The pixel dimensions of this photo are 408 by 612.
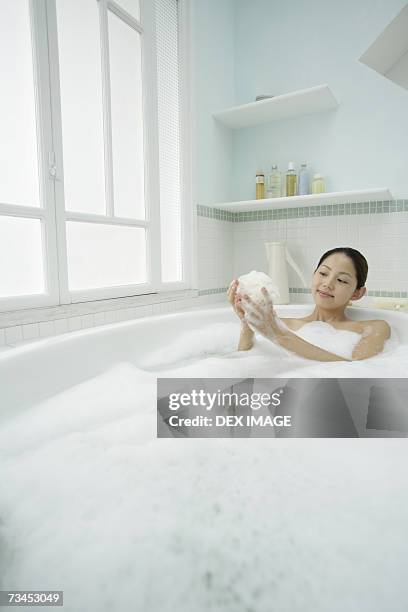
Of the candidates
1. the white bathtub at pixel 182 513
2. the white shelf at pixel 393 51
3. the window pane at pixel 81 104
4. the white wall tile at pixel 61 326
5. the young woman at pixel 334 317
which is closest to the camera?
the white bathtub at pixel 182 513

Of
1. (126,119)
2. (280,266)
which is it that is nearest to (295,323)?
(280,266)

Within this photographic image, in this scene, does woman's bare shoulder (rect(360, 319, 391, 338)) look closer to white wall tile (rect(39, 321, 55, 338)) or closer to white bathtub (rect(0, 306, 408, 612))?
white bathtub (rect(0, 306, 408, 612))

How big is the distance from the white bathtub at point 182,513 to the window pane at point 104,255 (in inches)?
25.4

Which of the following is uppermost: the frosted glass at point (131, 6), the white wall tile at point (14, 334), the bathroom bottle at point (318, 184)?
the frosted glass at point (131, 6)

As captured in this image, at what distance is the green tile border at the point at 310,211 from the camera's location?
2.15m

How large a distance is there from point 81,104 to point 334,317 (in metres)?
1.38

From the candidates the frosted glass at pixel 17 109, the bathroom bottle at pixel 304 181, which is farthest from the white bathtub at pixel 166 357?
the bathroom bottle at pixel 304 181

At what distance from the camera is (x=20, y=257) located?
4.78ft

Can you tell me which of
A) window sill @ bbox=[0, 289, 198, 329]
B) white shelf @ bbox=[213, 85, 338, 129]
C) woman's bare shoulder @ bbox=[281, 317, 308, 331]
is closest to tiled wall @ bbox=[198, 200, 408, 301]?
window sill @ bbox=[0, 289, 198, 329]

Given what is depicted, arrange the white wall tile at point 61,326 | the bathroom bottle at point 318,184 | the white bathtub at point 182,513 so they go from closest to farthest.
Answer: the white bathtub at point 182,513 → the white wall tile at point 61,326 → the bathroom bottle at point 318,184

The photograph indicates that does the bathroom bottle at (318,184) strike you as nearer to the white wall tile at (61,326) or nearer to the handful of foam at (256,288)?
the handful of foam at (256,288)

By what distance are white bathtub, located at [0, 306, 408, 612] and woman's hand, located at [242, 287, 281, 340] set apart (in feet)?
1.31

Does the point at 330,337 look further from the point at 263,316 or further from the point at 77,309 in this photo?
the point at 77,309

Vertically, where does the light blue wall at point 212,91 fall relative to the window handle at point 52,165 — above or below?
above
